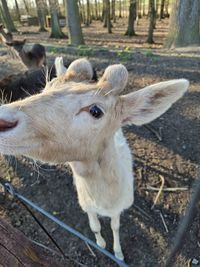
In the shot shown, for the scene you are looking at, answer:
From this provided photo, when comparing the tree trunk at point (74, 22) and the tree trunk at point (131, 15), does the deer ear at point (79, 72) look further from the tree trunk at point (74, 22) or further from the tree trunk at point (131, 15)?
the tree trunk at point (131, 15)

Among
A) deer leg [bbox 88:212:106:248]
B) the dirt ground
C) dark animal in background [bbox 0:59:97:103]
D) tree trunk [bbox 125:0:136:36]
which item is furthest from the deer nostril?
tree trunk [bbox 125:0:136:36]

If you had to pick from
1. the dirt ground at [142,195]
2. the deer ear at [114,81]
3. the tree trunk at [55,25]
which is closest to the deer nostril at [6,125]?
the deer ear at [114,81]

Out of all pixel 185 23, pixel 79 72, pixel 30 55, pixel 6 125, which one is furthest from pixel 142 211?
pixel 185 23

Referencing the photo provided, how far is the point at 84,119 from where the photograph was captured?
1.90m

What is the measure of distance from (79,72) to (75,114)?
0.66m

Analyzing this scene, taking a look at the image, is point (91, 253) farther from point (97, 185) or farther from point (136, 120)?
point (136, 120)

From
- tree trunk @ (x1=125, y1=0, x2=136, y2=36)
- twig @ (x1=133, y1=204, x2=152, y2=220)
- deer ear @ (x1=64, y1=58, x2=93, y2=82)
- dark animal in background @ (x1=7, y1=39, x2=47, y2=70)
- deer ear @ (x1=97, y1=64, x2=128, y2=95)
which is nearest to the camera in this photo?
deer ear @ (x1=97, y1=64, x2=128, y2=95)

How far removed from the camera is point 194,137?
15.9ft

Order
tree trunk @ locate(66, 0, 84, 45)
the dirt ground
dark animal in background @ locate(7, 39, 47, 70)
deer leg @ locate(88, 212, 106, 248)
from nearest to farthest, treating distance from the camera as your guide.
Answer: deer leg @ locate(88, 212, 106, 248), the dirt ground, dark animal in background @ locate(7, 39, 47, 70), tree trunk @ locate(66, 0, 84, 45)

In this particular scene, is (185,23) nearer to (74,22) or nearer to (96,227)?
(74,22)

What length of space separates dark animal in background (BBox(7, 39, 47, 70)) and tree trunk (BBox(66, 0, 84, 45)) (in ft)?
17.2

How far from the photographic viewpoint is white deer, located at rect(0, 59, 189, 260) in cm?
168

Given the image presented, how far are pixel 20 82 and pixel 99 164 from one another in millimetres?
3613

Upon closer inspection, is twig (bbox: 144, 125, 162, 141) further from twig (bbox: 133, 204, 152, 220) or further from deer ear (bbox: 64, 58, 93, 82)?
deer ear (bbox: 64, 58, 93, 82)
